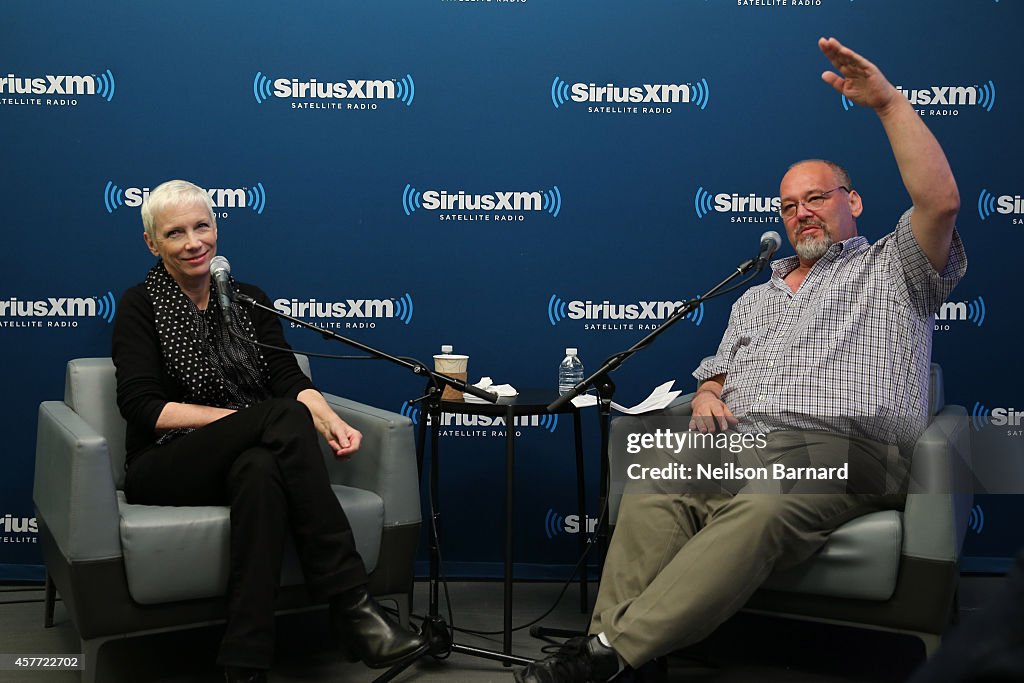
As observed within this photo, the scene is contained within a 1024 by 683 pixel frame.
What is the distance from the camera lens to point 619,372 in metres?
3.23

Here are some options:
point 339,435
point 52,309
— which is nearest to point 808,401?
point 339,435

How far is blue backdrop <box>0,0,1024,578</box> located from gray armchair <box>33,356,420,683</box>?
83cm

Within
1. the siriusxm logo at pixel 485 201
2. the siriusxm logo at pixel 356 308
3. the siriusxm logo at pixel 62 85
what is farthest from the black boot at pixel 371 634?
the siriusxm logo at pixel 62 85

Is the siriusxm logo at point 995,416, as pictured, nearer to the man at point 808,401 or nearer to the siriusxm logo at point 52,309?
the man at point 808,401

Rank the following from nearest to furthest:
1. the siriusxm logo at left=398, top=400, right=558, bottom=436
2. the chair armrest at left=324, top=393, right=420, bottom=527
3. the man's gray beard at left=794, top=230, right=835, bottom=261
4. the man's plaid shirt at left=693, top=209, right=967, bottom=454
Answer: the man's plaid shirt at left=693, top=209, right=967, bottom=454, the chair armrest at left=324, top=393, right=420, bottom=527, the man's gray beard at left=794, top=230, right=835, bottom=261, the siriusxm logo at left=398, top=400, right=558, bottom=436

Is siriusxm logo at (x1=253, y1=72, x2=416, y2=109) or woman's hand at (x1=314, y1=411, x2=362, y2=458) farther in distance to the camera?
siriusxm logo at (x1=253, y1=72, x2=416, y2=109)

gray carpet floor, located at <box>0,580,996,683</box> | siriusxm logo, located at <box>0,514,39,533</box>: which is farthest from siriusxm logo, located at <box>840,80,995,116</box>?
siriusxm logo, located at <box>0,514,39,533</box>

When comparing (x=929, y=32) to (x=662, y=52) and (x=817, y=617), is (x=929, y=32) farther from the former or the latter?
(x=817, y=617)

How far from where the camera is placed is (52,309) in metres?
3.14

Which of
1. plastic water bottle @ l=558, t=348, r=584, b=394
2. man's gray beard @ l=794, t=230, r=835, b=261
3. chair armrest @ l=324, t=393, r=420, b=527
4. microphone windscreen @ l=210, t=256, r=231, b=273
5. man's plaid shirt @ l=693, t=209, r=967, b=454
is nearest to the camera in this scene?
microphone windscreen @ l=210, t=256, r=231, b=273

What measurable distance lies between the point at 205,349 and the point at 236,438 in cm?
35

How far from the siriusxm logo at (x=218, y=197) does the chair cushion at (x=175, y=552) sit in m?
1.22

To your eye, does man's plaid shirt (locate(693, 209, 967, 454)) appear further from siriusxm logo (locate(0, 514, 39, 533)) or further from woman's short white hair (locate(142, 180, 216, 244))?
siriusxm logo (locate(0, 514, 39, 533))

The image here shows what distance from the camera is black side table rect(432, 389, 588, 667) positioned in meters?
2.48
